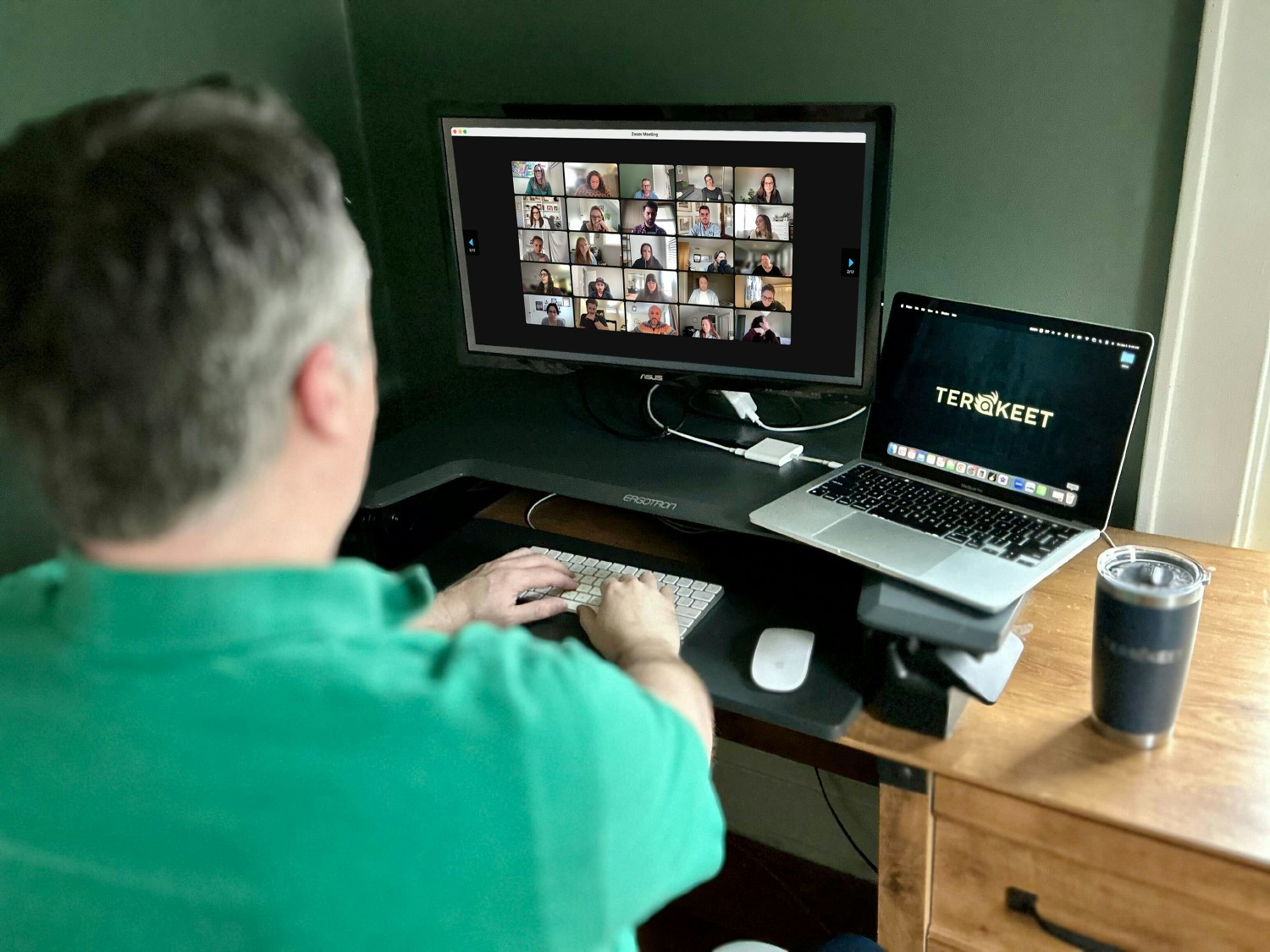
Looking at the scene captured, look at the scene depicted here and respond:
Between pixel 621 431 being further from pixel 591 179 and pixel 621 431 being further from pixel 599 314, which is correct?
pixel 591 179

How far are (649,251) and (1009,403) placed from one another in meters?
0.52

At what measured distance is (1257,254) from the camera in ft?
4.00

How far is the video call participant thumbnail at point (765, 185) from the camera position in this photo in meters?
1.31

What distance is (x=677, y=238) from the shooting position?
4.60 feet

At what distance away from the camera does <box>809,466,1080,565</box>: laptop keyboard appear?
1.14 meters

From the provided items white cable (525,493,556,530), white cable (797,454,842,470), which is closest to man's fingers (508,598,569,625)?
white cable (525,493,556,530)

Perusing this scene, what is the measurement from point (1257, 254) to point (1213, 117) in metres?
0.17

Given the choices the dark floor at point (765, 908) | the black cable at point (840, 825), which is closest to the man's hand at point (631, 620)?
the black cable at point (840, 825)

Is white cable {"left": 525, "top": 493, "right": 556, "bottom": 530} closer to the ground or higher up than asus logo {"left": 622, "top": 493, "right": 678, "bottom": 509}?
closer to the ground

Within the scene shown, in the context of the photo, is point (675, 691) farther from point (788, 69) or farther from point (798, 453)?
point (788, 69)

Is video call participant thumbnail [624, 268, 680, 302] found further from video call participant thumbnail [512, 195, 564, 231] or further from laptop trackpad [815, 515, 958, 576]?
laptop trackpad [815, 515, 958, 576]

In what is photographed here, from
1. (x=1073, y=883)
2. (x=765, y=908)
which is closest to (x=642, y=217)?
(x=1073, y=883)

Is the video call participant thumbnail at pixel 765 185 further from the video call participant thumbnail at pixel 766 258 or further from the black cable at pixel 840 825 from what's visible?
the black cable at pixel 840 825

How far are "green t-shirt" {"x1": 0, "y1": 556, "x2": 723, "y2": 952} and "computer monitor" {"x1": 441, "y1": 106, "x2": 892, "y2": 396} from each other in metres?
0.83
